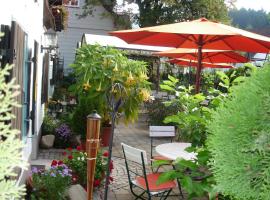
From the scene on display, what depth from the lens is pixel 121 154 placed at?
911cm

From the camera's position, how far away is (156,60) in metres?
19.9

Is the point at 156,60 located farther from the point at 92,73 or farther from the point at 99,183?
the point at 99,183

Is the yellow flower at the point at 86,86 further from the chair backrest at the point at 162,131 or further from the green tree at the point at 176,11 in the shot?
the green tree at the point at 176,11

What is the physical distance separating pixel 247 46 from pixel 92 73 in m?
3.48

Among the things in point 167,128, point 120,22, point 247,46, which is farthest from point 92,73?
A: point 120,22

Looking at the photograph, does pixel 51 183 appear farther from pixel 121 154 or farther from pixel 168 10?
pixel 168 10

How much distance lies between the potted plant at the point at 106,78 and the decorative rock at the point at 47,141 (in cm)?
102

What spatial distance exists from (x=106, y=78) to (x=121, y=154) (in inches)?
68.1

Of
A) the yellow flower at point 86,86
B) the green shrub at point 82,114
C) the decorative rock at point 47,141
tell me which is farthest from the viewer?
the green shrub at point 82,114

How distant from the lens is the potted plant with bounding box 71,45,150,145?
29.8 feet

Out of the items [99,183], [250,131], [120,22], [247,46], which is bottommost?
[99,183]

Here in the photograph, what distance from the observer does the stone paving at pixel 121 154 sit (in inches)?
249

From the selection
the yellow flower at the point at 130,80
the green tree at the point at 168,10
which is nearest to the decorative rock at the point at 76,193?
the yellow flower at the point at 130,80


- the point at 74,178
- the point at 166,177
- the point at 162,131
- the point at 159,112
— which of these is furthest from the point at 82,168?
the point at 159,112
